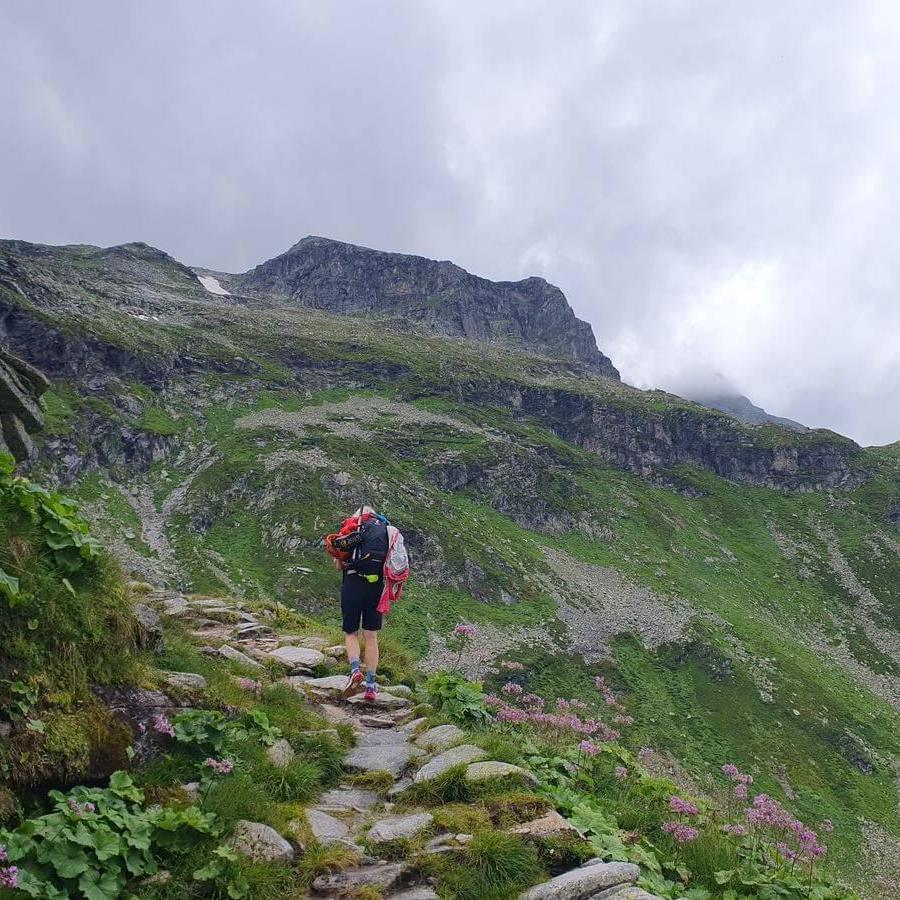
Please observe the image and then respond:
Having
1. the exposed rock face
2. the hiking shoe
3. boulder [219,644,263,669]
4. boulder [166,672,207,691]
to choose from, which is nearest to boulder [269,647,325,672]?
boulder [219,644,263,669]

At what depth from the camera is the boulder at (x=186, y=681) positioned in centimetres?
689

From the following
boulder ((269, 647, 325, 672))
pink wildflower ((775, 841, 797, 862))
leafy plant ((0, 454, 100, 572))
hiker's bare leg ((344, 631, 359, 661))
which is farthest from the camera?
boulder ((269, 647, 325, 672))

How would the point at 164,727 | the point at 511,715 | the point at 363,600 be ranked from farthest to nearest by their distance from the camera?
the point at 363,600
the point at 511,715
the point at 164,727

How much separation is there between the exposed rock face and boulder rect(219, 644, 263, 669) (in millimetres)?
5318

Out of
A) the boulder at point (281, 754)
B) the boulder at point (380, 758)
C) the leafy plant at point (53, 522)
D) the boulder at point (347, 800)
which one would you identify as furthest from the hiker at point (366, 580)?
the leafy plant at point (53, 522)

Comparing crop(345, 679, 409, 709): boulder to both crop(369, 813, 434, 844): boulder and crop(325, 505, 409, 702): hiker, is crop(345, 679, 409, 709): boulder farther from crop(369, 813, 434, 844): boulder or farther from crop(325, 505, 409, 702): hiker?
crop(369, 813, 434, 844): boulder

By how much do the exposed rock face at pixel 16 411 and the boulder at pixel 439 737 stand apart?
8.93 meters

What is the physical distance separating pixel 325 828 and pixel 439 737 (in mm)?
2754

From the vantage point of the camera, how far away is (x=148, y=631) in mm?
7590

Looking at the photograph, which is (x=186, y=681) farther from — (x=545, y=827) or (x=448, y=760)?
(x=545, y=827)

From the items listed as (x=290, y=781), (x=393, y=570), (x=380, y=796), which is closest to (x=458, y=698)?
(x=393, y=570)

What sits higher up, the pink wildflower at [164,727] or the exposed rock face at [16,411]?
the exposed rock face at [16,411]

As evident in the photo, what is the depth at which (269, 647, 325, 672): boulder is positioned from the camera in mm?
10969

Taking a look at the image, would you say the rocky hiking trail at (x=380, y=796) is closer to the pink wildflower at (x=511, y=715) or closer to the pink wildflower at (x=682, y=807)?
the pink wildflower at (x=511, y=715)
